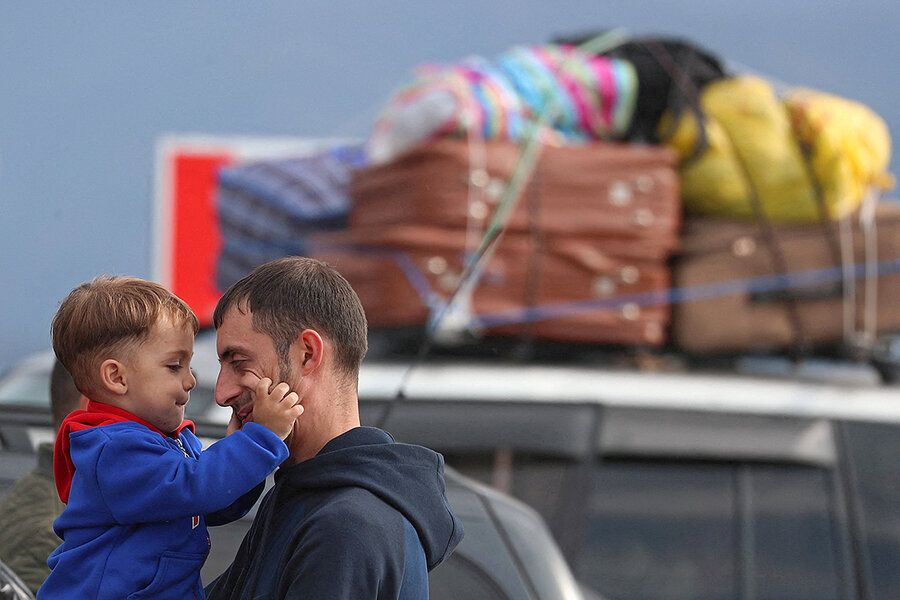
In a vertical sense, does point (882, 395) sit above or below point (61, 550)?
below

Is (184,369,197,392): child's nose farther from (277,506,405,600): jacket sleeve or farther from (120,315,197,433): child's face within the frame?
(277,506,405,600): jacket sleeve

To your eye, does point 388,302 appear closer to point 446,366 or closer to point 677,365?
point 446,366

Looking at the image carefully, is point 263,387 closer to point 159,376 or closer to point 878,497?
point 159,376

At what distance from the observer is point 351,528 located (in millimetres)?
952

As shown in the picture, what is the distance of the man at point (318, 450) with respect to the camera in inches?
39.2

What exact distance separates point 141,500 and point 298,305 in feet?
0.78

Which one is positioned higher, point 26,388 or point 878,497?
point 26,388

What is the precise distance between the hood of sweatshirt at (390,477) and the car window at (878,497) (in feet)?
7.26

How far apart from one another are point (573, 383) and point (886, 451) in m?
0.84

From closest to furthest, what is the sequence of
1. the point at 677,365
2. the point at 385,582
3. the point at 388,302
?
the point at 385,582
the point at 388,302
the point at 677,365

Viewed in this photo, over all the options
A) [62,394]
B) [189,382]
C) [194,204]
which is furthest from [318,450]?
[194,204]

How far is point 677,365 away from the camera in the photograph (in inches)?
135

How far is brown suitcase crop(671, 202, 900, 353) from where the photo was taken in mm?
3348

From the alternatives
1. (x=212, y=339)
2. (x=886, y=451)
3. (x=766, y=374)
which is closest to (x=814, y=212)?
(x=766, y=374)
